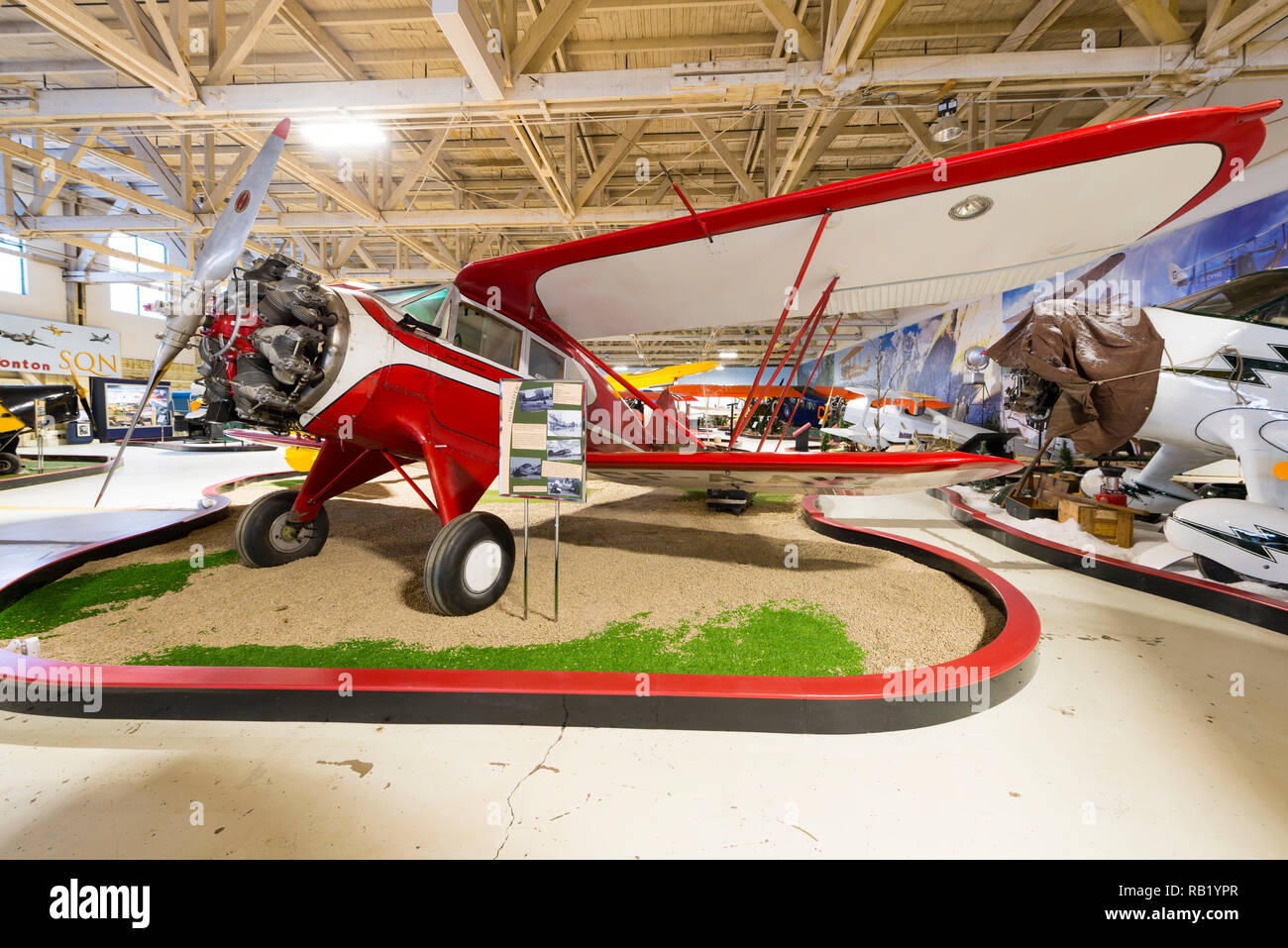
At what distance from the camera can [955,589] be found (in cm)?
321

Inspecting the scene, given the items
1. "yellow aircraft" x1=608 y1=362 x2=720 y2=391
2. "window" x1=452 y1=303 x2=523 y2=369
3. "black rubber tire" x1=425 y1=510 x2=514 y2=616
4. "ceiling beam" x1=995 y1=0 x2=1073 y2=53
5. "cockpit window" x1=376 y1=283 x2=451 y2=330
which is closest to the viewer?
"black rubber tire" x1=425 y1=510 x2=514 y2=616

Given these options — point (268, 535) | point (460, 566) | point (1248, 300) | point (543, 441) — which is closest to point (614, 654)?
point (460, 566)

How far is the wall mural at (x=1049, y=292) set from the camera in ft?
17.2

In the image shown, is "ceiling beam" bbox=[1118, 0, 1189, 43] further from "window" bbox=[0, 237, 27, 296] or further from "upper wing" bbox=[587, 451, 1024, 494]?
"window" bbox=[0, 237, 27, 296]

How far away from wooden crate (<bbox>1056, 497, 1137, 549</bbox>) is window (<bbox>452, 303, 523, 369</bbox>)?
5.72 m

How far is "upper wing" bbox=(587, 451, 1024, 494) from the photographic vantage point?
8.70 ft

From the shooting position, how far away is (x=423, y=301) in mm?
3221

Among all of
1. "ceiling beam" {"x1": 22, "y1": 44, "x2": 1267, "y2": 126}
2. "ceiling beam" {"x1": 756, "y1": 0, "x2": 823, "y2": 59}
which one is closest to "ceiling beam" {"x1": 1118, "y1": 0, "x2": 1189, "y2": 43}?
"ceiling beam" {"x1": 22, "y1": 44, "x2": 1267, "y2": 126}

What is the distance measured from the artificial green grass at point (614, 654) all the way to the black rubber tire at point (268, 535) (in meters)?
1.19

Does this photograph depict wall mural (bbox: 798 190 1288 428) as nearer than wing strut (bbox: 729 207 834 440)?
No

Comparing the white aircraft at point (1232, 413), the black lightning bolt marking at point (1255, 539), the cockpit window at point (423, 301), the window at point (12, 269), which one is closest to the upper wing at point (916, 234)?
the cockpit window at point (423, 301)

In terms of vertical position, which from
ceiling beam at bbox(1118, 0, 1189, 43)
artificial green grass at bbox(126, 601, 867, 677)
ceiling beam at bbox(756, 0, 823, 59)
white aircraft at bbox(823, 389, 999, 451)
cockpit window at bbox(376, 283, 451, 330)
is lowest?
artificial green grass at bbox(126, 601, 867, 677)

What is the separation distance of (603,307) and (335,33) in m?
5.42
